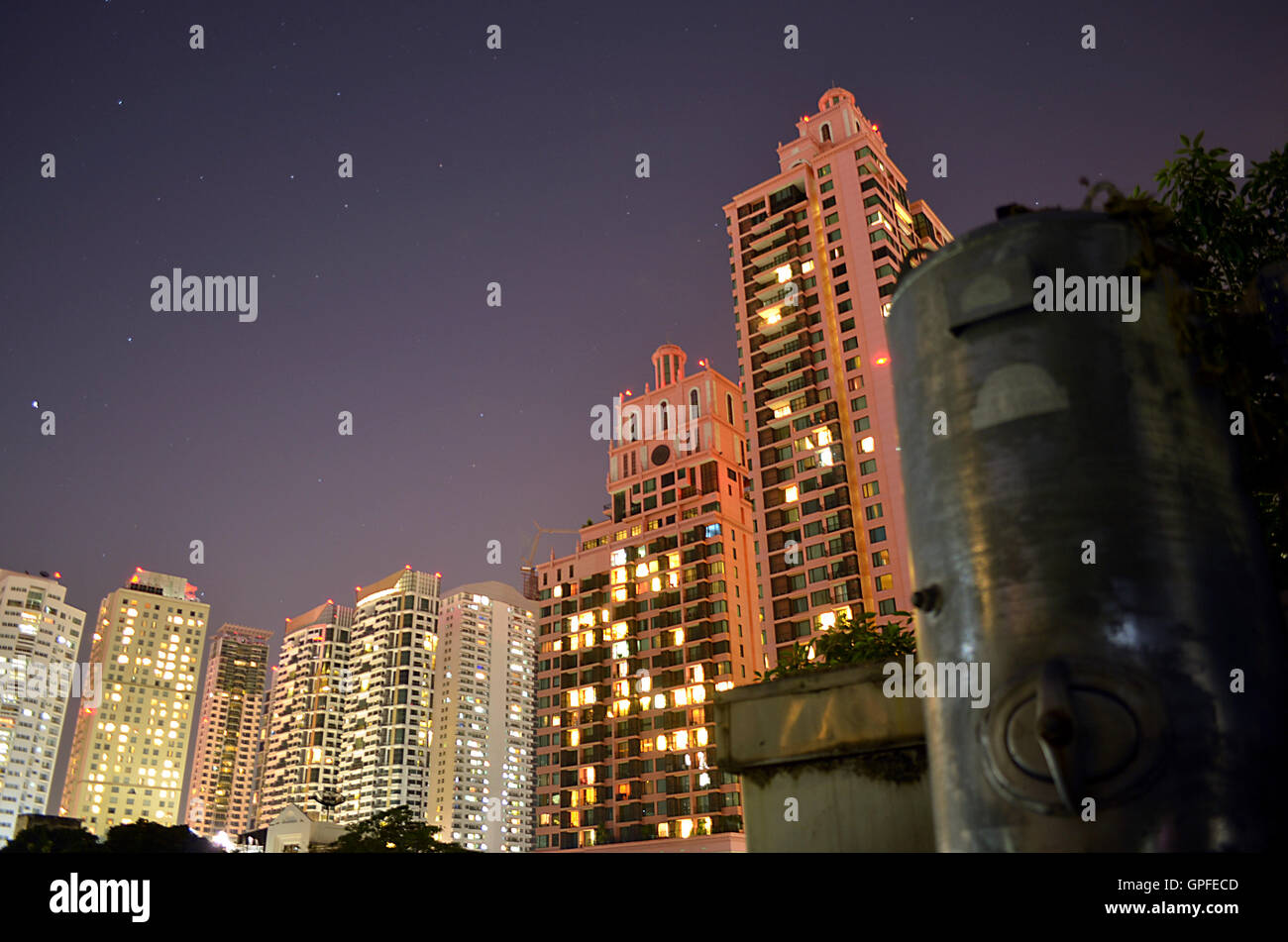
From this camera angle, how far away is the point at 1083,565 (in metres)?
7.77

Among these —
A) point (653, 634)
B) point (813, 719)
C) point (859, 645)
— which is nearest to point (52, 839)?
point (653, 634)

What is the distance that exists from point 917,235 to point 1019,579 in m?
107

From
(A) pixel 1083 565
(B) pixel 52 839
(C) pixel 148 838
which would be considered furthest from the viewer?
(B) pixel 52 839

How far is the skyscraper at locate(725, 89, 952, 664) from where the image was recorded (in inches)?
3652

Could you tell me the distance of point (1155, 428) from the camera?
26.9ft

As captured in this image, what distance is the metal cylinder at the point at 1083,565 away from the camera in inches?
288

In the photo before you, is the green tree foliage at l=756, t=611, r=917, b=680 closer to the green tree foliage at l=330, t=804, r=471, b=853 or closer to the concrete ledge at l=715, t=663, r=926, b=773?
the concrete ledge at l=715, t=663, r=926, b=773

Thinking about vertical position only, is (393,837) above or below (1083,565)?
below

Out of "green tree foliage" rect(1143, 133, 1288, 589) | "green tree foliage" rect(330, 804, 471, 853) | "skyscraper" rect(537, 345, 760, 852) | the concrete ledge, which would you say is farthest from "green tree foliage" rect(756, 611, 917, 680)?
"skyscraper" rect(537, 345, 760, 852)

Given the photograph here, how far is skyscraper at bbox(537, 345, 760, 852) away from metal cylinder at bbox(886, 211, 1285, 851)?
10084 centimetres

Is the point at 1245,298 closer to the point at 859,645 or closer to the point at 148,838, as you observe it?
the point at 859,645

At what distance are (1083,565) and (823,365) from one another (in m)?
97.4
